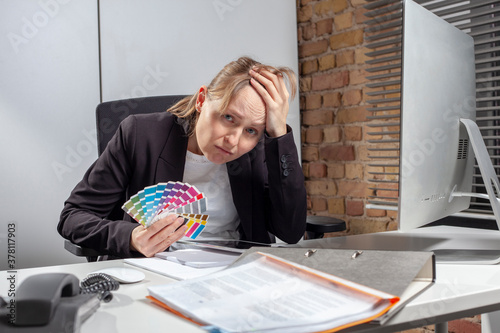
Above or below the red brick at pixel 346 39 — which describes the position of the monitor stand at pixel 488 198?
below

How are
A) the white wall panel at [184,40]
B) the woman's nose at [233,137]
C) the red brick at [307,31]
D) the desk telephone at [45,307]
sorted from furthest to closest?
the red brick at [307,31] → the white wall panel at [184,40] → the woman's nose at [233,137] → the desk telephone at [45,307]

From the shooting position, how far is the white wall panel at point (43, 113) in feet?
5.76

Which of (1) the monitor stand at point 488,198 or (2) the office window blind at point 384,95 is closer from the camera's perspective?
(1) the monitor stand at point 488,198

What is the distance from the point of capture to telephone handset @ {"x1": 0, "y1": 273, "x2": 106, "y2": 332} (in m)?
0.52

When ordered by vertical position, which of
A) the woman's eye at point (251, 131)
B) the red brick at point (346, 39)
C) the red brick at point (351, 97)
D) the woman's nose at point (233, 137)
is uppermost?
the red brick at point (346, 39)

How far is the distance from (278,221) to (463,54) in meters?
0.71

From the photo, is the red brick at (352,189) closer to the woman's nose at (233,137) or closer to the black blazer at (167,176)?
the black blazer at (167,176)

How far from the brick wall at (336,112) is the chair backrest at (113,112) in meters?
1.03

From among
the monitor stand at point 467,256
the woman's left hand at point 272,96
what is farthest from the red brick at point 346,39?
the monitor stand at point 467,256

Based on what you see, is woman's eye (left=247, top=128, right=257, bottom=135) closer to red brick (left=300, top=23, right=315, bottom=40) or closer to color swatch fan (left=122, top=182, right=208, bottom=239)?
color swatch fan (left=122, top=182, right=208, bottom=239)

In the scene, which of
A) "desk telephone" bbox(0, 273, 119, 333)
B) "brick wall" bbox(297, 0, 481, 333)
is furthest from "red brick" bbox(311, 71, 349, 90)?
"desk telephone" bbox(0, 273, 119, 333)

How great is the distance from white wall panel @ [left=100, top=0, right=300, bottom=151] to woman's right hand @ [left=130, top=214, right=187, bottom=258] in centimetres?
Answer: 111

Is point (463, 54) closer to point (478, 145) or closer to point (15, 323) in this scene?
point (478, 145)

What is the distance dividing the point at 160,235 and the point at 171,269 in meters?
0.12
